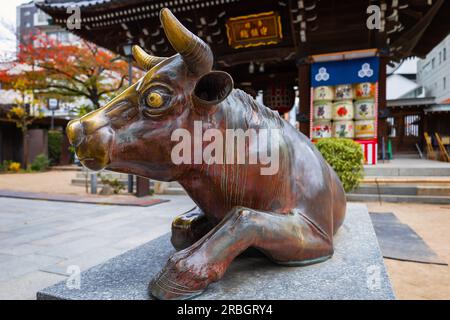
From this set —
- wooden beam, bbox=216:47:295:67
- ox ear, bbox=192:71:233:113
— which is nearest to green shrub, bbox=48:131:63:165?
wooden beam, bbox=216:47:295:67

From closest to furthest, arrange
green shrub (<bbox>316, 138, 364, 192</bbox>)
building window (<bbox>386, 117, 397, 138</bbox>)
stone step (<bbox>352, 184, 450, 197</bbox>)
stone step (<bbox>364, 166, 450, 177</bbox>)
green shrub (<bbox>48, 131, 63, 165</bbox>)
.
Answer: green shrub (<bbox>316, 138, 364, 192</bbox>) < stone step (<bbox>352, 184, 450, 197</bbox>) < stone step (<bbox>364, 166, 450, 177</bbox>) < building window (<bbox>386, 117, 397, 138</bbox>) < green shrub (<bbox>48, 131, 63, 165</bbox>)

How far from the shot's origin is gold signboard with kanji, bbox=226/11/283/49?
8297 mm

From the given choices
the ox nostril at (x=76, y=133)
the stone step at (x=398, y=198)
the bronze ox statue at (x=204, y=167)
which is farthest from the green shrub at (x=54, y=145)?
the ox nostril at (x=76, y=133)

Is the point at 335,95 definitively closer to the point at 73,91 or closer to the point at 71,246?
the point at 71,246

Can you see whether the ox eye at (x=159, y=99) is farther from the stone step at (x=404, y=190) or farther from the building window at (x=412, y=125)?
the building window at (x=412, y=125)

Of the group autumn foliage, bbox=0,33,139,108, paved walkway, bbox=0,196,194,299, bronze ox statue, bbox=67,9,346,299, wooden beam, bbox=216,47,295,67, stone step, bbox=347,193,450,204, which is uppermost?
autumn foliage, bbox=0,33,139,108

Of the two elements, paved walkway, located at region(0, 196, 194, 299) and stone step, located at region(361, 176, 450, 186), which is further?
stone step, located at region(361, 176, 450, 186)

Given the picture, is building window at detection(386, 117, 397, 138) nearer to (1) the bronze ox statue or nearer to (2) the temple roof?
(2) the temple roof

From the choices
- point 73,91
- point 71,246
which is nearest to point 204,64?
point 71,246

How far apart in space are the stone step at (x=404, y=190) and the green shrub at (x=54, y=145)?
18.1 metres

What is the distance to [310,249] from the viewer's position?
52.4 inches

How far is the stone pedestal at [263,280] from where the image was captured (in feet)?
3.68

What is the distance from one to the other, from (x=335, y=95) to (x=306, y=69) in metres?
1.08

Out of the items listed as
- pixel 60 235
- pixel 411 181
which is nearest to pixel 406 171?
pixel 411 181
